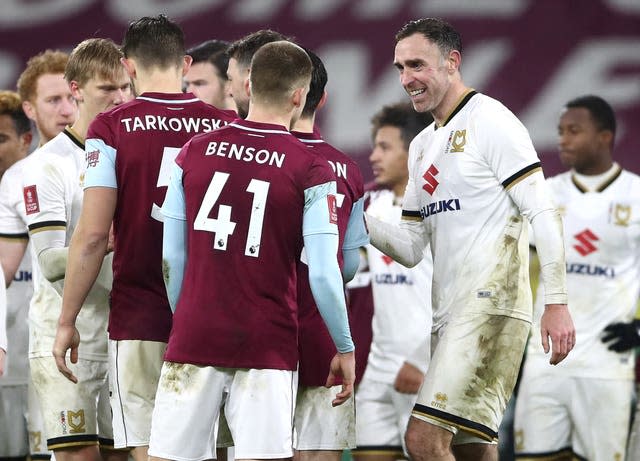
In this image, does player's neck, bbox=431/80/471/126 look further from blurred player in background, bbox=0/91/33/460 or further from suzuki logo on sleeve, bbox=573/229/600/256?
blurred player in background, bbox=0/91/33/460

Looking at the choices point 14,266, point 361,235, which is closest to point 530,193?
point 361,235

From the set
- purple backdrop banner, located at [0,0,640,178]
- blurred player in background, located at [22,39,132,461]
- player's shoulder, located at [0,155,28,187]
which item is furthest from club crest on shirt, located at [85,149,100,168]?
purple backdrop banner, located at [0,0,640,178]

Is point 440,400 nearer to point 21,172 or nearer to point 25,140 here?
point 21,172

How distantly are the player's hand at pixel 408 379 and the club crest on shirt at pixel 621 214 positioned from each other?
155 cm

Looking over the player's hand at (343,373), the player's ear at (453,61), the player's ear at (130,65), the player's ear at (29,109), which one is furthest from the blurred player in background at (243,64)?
the player's ear at (29,109)

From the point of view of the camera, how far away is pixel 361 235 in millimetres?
4996

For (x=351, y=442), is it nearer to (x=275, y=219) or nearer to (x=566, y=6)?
(x=275, y=219)

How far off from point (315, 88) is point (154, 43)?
0.65 meters

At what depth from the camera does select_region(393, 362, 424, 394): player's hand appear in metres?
7.14

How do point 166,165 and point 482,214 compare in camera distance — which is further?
point 482,214

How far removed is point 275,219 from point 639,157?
600 cm

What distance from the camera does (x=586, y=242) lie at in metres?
7.62

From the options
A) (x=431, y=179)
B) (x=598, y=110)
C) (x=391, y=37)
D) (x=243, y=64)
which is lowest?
(x=431, y=179)

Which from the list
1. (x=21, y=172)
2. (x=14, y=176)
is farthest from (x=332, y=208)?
(x=14, y=176)
